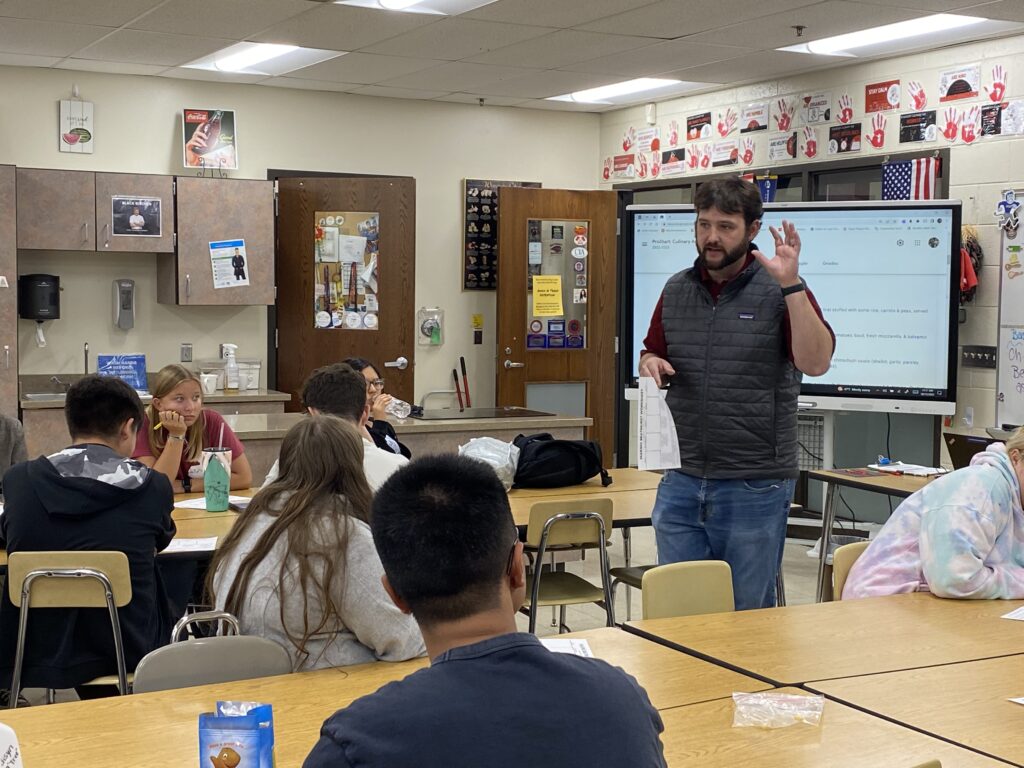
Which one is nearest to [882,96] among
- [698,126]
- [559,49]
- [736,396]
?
[698,126]

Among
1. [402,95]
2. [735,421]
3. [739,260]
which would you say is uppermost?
[402,95]

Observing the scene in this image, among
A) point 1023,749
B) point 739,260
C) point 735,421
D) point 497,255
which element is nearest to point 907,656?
point 1023,749

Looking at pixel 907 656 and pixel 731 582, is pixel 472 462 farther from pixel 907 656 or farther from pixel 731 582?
pixel 731 582

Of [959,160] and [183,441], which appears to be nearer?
[183,441]

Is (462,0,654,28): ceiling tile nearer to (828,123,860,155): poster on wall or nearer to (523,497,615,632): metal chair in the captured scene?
(828,123,860,155): poster on wall

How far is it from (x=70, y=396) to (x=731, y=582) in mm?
1987

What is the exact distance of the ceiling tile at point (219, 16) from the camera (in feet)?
19.0

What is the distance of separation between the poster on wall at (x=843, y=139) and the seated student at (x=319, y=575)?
533 cm

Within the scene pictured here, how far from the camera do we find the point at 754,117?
26.2 feet

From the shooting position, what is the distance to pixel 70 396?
11.8 ft

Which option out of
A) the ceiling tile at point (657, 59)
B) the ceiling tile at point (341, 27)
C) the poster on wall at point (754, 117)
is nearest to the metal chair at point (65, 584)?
the ceiling tile at point (341, 27)

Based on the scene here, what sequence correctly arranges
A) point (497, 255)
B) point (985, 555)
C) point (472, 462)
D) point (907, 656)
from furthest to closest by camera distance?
point (497, 255), point (985, 555), point (907, 656), point (472, 462)

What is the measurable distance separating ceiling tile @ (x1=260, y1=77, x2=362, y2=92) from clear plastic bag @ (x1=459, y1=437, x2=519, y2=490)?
3933mm

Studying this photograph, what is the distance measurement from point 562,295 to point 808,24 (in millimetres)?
3148
